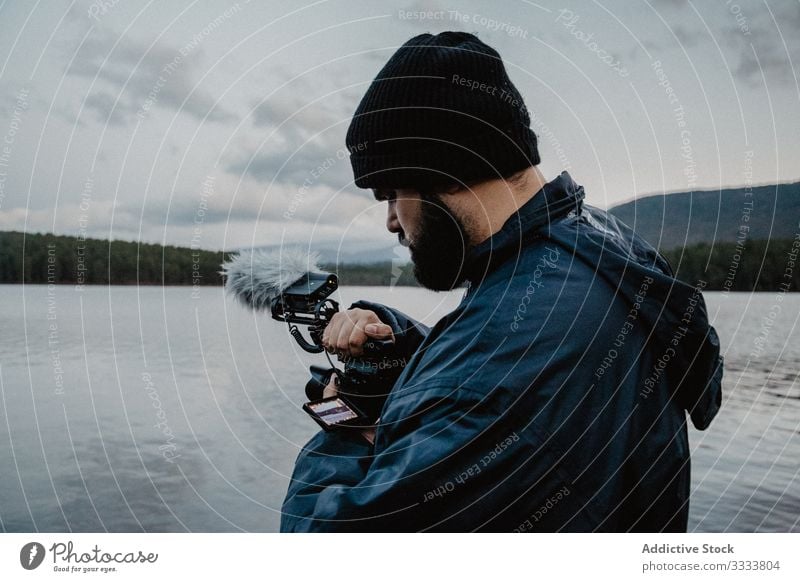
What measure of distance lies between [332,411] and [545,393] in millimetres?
382

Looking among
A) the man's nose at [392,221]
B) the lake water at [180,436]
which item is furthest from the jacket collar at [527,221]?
the lake water at [180,436]

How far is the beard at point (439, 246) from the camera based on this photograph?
3.27ft

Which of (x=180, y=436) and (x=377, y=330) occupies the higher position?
(x=377, y=330)

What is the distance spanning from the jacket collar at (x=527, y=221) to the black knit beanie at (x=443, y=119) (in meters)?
0.08

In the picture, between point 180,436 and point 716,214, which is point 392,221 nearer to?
point 716,214

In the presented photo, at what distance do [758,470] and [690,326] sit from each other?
11.9 feet

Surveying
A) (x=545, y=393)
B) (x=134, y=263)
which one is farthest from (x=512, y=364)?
(x=134, y=263)

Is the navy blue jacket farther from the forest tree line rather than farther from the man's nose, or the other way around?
the forest tree line

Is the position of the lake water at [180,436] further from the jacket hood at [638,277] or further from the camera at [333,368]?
the jacket hood at [638,277]

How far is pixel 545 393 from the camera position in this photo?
0.82 meters

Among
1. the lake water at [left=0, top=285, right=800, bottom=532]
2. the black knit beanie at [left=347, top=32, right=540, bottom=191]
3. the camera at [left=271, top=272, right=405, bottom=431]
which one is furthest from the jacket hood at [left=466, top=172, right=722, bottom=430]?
the lake water at [left=0, top=285, right=800, bottom=532]

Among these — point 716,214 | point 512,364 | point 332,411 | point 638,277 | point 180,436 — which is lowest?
point 180,436
